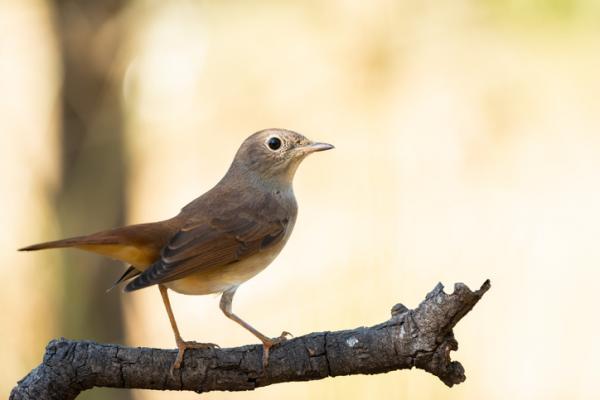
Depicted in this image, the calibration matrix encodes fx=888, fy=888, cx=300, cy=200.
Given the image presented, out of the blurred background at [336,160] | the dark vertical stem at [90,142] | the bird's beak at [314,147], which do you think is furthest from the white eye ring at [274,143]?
the dark vertical stem at [90,142]

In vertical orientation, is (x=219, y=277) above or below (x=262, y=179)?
below

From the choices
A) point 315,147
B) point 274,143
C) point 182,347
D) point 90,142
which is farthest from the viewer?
point 90,142

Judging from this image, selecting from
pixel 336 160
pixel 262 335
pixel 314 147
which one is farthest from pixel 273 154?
pixel 336 160

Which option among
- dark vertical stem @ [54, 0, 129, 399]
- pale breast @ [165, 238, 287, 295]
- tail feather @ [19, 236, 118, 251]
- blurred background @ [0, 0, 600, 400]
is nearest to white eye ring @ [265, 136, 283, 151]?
pale breast @ [165, 238, 287, 295]

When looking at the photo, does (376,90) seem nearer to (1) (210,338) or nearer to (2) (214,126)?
(2) (214,126)

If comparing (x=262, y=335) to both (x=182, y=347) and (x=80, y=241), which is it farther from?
(x=80, y=241)

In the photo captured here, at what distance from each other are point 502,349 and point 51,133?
168 inches

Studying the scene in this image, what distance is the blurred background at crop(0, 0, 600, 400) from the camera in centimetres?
730

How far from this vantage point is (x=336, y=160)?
8891 millimetres

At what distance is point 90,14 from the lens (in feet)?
24.4

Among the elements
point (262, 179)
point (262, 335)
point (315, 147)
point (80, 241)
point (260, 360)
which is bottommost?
point (260, 360)

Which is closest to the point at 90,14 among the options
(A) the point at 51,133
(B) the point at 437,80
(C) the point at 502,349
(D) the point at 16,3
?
(A) the point at 51,133

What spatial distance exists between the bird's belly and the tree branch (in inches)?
16.1

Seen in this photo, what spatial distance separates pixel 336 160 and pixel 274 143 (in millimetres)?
3948
